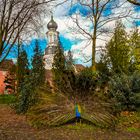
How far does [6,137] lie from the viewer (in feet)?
31.3

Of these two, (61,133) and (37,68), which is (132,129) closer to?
(61,133)

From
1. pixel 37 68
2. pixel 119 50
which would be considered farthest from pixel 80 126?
pixel 119 50

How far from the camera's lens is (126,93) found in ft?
48.9

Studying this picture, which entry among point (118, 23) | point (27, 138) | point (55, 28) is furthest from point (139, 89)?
point (55, 28)

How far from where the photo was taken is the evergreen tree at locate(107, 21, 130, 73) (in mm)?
33625

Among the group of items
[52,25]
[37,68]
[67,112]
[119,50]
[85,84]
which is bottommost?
[67,112]

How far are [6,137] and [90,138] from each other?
254 centimetres

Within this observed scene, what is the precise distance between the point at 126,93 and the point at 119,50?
2335 centimetres

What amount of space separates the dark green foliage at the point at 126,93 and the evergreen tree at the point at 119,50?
501 inches

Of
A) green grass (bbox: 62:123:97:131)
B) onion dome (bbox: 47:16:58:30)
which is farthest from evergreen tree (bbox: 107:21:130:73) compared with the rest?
onion dome (bbox: 47:16:58:30)

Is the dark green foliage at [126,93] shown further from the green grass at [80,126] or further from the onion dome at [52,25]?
the onion dome at [52,25]

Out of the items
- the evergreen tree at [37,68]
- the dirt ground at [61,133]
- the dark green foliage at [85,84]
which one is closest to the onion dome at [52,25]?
the evergreen tree at [37,68]

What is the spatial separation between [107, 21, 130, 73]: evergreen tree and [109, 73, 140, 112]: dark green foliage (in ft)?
41.7

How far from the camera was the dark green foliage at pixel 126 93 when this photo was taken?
14.7m
